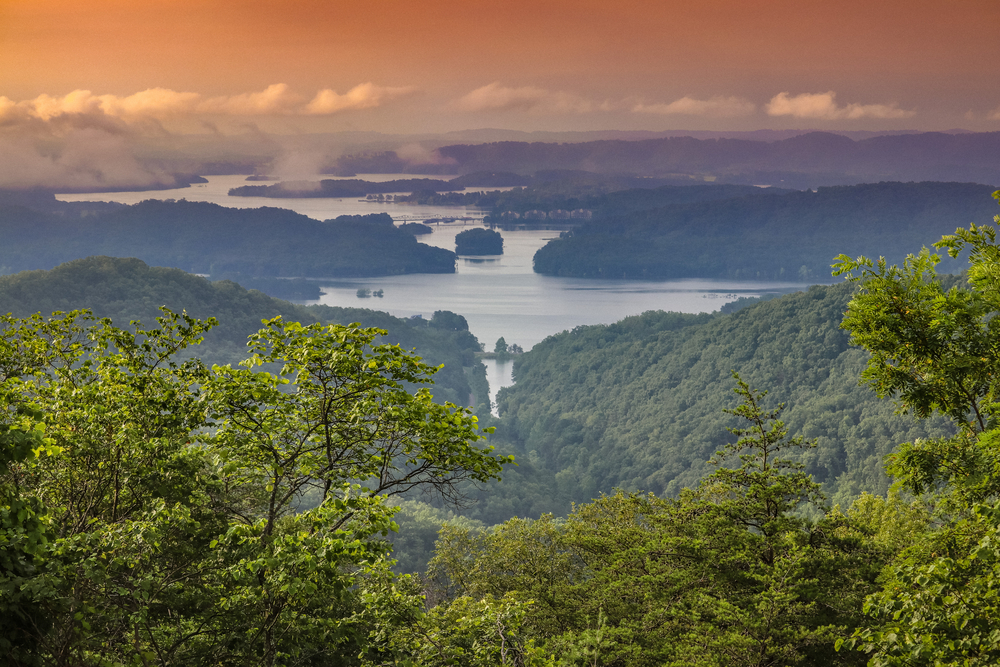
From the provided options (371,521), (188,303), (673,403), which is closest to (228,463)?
(371,521)

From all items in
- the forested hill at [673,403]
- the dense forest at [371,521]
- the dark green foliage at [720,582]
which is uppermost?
the dense forest at [371,521]

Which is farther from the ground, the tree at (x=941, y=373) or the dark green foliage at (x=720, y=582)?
the tree at (x=941, y=373)

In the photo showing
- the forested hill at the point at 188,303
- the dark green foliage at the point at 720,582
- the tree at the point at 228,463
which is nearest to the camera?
the tree at the point at 228,463

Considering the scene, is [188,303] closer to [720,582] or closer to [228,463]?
[720,582]

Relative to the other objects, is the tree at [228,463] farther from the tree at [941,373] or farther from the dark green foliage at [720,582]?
the tree at [941,373]

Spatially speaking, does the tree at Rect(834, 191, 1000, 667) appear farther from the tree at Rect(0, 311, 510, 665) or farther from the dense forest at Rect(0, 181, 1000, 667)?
the tree at Rect(0, 311, 510, 665)

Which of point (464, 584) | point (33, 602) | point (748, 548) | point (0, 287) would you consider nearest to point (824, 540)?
point (748, 548)

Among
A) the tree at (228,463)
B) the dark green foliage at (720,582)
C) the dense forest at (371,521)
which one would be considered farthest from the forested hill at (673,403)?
the tree at (228,463)

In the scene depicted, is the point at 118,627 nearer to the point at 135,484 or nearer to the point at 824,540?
the point at 135,484
